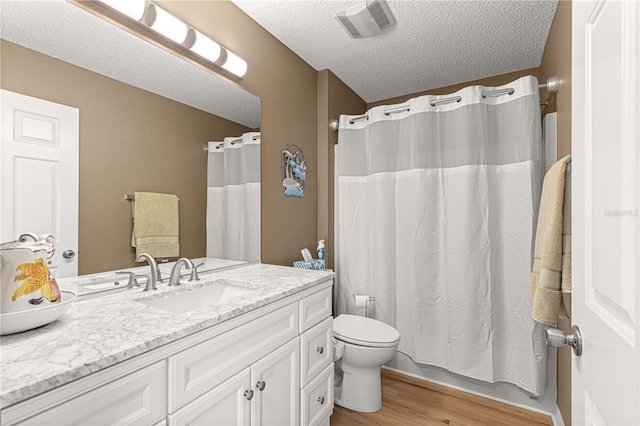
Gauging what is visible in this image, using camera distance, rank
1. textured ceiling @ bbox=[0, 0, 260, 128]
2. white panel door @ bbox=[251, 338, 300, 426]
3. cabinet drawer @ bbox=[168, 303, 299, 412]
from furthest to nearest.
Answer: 1. white panel door @ bbox=[251, 338, 300, 426]
2. textured ceiling @ bbox=[0, 0, 260, 128]
3. cabinet drawer @ bbox=[168, 303, 299, 412]

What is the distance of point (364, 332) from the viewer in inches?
76.9

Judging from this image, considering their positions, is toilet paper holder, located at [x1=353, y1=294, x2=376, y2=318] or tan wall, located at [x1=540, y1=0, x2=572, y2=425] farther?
toilet paper holder, located at [x1=353, y1=294, x2=376, y2=318]

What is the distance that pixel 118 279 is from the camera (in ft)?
3.98

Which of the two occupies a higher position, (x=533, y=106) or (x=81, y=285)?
(x=533, y=106)

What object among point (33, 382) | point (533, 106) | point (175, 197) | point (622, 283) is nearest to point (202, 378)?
point (33, 382)

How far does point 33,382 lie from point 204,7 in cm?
173

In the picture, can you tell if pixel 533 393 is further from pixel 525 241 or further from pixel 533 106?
pixel 533 106

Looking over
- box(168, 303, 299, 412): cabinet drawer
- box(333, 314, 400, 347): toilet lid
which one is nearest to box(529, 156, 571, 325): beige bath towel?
box(333, 314, 400, 347): toilet lid

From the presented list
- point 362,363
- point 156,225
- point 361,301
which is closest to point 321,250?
point 361,301

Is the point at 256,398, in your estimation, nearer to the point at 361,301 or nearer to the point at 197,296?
the point at 197,296

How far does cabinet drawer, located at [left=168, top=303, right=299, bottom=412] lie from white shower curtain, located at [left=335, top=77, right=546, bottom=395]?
3.96ft

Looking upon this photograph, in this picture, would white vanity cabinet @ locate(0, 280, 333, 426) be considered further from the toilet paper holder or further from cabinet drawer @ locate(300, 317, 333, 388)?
the toilet paper holder

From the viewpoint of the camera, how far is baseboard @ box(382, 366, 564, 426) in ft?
6.10

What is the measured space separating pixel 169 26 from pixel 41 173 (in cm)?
85
